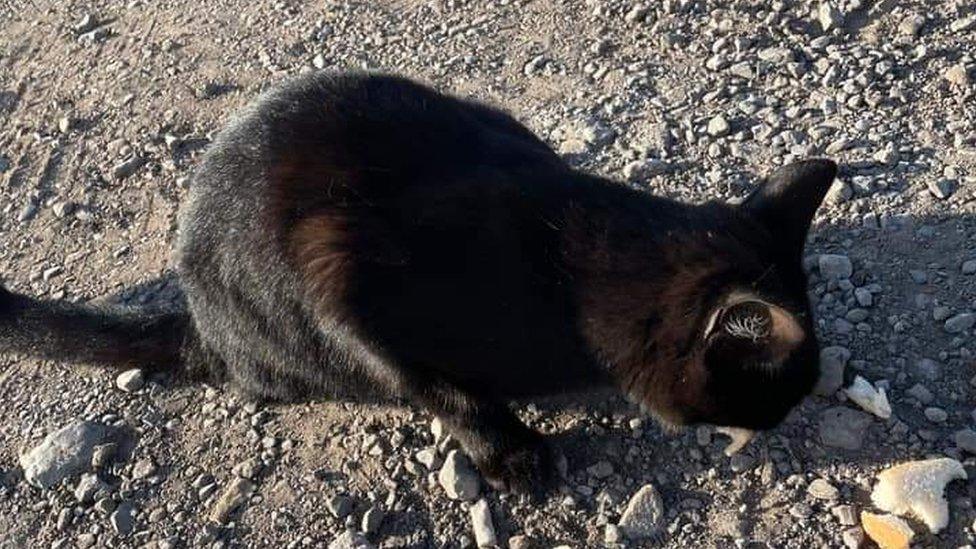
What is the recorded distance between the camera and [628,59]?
15.2ft

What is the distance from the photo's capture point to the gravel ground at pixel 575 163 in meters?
3.14

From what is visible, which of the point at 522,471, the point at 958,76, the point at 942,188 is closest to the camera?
the point at 522,471

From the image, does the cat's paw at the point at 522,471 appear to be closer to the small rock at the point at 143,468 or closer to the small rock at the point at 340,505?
the small rock at the point at 340,505

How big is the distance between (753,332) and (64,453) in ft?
8.53

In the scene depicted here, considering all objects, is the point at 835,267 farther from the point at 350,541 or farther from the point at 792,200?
the point at 350,541

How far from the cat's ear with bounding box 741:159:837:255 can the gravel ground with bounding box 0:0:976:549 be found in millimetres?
556

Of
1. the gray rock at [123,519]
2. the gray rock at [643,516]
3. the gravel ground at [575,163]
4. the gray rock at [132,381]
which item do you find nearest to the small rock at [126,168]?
the gravel ground at [575,163]

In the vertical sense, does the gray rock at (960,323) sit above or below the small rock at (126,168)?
above

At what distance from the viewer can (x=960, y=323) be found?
3.29 m

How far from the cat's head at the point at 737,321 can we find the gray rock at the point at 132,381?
1969 millimetres

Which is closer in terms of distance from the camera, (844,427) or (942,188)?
(844,427)

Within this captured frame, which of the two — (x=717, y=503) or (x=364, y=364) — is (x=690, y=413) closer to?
(x=717, y=503)

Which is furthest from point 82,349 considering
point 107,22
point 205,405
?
point 107,22

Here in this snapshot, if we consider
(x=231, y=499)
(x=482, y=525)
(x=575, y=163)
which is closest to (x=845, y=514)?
(x=482, y=525)
